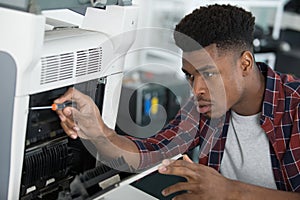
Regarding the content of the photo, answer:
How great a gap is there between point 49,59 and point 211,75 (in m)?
0.47

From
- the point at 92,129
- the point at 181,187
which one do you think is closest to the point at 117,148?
the point at 92,129

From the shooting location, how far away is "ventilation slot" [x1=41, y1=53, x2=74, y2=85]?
92 centimetres

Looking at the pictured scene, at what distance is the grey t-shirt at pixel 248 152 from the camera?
1366 mm

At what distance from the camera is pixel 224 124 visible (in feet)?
4.75

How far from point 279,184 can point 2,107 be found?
2.83 ft

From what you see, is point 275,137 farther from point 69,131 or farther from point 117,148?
point 69,131

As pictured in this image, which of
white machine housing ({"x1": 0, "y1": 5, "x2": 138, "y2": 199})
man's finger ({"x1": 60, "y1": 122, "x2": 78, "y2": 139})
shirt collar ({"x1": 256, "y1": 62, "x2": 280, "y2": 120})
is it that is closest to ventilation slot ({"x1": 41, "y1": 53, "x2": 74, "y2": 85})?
white machine housing ({"x1": 0, "y1": 5, "x2": 138, "y2": 199})

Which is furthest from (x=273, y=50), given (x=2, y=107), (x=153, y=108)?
(x=2, y=107)

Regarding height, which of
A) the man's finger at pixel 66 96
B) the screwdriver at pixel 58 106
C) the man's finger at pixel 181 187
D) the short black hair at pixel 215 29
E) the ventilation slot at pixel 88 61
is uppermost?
the short black hair at pixel 215 29

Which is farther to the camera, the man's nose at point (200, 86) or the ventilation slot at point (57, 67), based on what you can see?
the man's nose at point (200, 86)

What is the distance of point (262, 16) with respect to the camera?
3553mm

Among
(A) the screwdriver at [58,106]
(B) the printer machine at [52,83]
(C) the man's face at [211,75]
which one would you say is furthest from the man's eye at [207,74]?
(A) the screwdriver at [58,106]

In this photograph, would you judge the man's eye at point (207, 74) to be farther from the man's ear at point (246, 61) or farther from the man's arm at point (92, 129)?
the man's arm at point (92, 129)

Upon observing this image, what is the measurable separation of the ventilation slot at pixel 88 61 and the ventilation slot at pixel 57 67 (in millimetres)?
28
